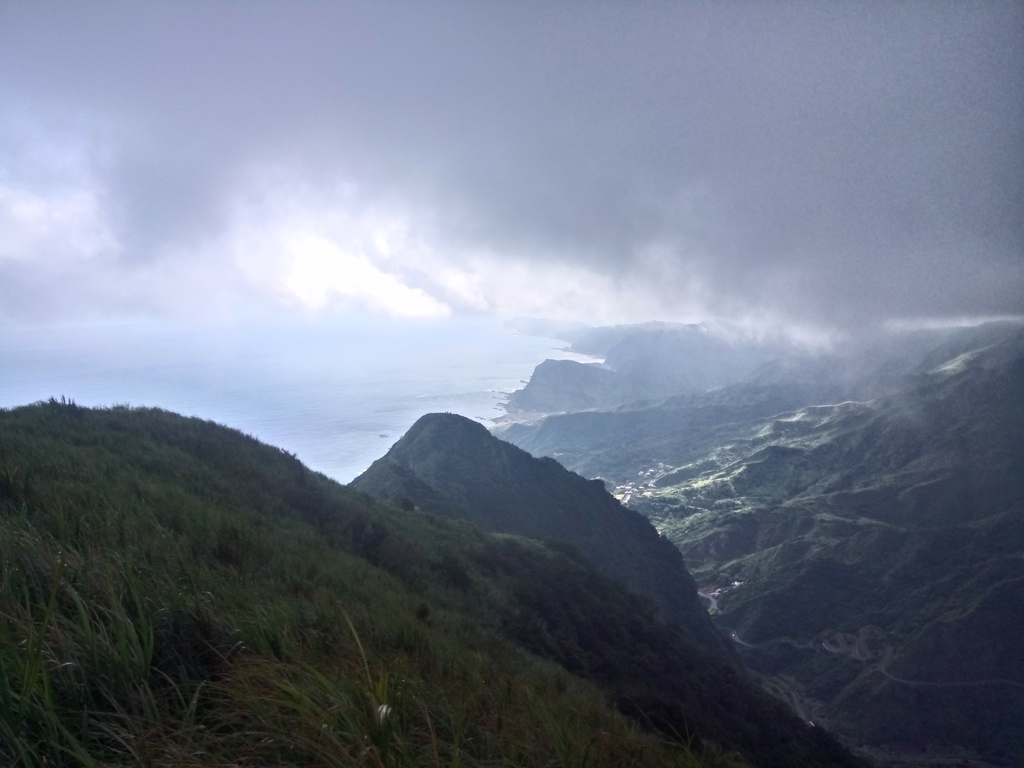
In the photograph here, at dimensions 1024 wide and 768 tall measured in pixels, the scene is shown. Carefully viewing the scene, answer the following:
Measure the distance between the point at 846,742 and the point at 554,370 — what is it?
104307 millimetres

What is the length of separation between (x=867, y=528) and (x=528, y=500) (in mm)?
40532

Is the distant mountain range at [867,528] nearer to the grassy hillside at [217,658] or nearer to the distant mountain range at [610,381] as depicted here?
the distant mountain range at [610,381]

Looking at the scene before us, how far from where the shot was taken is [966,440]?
7525 cm

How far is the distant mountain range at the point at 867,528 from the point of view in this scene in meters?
33.5

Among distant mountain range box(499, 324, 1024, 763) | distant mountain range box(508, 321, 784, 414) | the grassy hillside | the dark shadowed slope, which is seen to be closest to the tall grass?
the grassy hillside

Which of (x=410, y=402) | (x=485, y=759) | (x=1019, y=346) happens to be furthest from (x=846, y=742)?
(x=1019, y=346)

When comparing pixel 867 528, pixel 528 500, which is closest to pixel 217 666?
pixel 528 500

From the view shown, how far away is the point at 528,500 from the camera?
39.2m

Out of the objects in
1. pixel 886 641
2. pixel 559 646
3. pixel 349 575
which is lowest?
pixel 886 641

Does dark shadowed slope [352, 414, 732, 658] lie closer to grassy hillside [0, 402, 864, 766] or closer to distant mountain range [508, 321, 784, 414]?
grassy hillside [0, 402, 864, 766]

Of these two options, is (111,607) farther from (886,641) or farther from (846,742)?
(886,641)

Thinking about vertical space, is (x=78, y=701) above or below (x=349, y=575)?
above

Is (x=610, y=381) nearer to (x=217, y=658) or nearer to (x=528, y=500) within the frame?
(x=528, y=500)

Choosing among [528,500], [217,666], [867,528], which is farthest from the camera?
[867,528]
